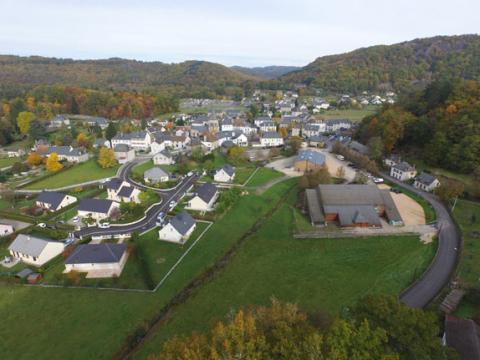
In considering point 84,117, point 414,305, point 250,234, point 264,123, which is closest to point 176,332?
point 250,234

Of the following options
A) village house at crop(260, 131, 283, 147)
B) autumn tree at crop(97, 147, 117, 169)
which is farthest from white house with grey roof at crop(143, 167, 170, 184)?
village house at crop(260, 131, 283, 147)

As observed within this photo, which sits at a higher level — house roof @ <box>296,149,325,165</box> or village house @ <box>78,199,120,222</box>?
house roof @ <box>296,149,325,165</box>

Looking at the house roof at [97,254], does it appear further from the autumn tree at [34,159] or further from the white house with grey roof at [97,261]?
the autumn tree at [34,159]

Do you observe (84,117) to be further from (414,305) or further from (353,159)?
(414,305)

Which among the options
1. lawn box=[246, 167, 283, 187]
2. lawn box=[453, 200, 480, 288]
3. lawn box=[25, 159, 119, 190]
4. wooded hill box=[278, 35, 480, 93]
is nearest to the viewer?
lawn box=[453, 200, 480, 288]

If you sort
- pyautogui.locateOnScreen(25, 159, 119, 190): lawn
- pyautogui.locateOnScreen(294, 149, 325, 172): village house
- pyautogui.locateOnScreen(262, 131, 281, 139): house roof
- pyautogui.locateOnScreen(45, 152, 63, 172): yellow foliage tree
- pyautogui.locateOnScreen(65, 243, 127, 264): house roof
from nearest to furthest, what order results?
pyautogui.locateOnScreen(65, 243, 127, 264): house roof, pyautogui.locateOnScreen(25, 159, 119, 190): lawn, pyautogui.locateOnScreen(294, 149, 325, 172): village house, pyautogui.locateOnScreen(45, 152, 63, 172): yellow foliage tree, pyautogui.locateOnScreen(262, 131, 281, 139): house roof

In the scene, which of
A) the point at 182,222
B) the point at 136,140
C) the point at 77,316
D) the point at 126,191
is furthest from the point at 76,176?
the point at 77,316

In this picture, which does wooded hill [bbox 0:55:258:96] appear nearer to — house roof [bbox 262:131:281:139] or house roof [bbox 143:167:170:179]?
house roof [bbox 262:131:281:139]

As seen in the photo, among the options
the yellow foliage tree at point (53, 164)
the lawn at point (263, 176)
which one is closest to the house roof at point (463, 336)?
the lawn at point (263, 176)
